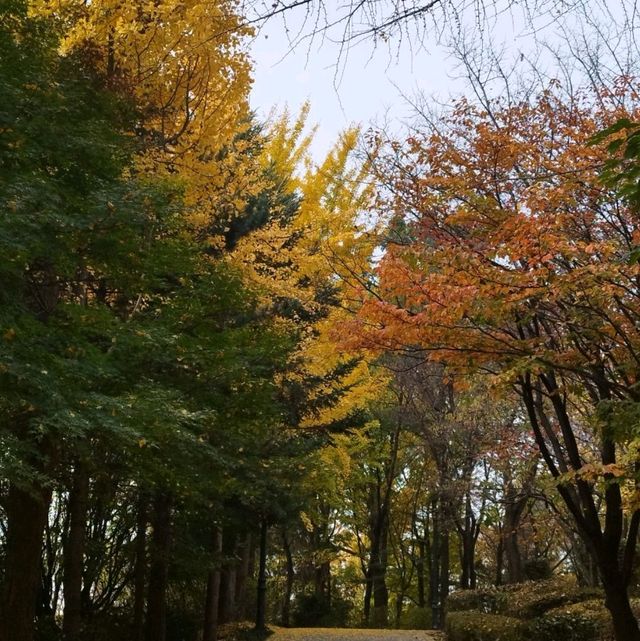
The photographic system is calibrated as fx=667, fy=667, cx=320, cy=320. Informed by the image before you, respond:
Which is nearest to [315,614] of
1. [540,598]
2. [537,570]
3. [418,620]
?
[418,620]

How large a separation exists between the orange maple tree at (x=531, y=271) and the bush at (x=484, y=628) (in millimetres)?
3656

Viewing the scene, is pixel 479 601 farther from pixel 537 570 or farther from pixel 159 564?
pixel 159 564

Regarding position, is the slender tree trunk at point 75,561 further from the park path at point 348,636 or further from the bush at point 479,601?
the bush at point 479,601

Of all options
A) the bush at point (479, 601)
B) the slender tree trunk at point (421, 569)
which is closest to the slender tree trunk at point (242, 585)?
the bush at point (479, 601)

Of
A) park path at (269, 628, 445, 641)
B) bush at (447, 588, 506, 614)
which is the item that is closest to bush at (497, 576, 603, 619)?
bush at (447, 588, 506, 614)

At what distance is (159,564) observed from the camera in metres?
9.98

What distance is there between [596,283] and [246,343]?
12.7 feet

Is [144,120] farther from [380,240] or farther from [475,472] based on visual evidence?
[475,472]

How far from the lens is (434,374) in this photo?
53.3 feet

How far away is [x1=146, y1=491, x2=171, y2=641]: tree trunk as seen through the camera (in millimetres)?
9555

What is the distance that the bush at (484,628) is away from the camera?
10.5 meters

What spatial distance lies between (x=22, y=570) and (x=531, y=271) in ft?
17.9

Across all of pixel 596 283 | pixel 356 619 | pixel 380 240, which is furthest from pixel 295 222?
pixel 356 619

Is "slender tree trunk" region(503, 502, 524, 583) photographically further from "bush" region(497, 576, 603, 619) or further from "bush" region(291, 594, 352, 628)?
"bush" region(291, 594, 352, 628)
